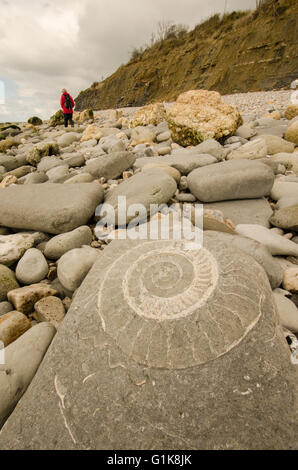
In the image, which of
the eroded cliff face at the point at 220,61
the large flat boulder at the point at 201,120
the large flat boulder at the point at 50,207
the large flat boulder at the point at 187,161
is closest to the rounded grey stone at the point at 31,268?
the large flat boulder at the point at 50,207

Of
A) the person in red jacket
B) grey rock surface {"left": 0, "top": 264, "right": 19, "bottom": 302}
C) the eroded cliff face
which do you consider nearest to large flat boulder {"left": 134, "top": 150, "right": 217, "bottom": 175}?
grey rock surface {"left": 0, "top": 264, "right": 19, "bottom": 302}

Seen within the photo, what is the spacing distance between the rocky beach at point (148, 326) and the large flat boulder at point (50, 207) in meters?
0.02

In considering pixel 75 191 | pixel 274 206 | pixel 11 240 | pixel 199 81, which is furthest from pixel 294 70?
pixel 11 240

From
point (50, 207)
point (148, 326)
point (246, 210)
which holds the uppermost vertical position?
point (50, 207)

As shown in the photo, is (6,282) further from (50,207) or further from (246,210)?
(246,210)

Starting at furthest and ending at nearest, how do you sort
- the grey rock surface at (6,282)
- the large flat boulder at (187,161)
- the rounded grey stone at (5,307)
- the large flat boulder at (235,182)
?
the large flat boulder at (187,161), the large flat boulder at (235,182), the grey rock surface at (6,282), the rounded grey stone at (5,307)

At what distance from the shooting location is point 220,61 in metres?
17.4

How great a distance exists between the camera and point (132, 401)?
1.18 metres

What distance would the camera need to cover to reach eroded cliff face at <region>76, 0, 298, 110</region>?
14625 mm

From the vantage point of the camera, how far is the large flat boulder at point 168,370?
3.55 ft

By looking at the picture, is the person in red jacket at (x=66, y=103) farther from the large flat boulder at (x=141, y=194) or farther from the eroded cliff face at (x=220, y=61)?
the eroded cliff face at (x=220, y=61)

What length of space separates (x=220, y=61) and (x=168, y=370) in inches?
847

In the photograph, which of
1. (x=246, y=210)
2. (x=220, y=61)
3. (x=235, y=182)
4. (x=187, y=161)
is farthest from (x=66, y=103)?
(x=220, y=61)

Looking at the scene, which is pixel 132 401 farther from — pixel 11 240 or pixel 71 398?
pixel 11 240
